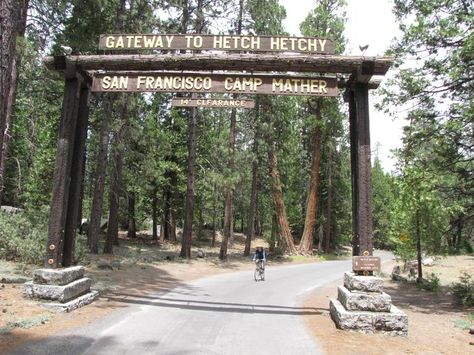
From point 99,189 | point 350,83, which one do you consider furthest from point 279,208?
point 350,83

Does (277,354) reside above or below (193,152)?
below

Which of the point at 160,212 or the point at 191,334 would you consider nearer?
the point at 191,334

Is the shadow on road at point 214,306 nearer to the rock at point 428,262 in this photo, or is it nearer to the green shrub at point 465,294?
the green shrub at point 465,294

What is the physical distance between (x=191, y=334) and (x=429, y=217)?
15515 mm

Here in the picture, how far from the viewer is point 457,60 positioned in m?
12.5

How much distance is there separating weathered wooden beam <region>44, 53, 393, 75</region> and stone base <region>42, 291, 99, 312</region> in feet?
17.7

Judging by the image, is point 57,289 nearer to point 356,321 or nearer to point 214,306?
point 214,306

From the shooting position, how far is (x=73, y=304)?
29.6 feet

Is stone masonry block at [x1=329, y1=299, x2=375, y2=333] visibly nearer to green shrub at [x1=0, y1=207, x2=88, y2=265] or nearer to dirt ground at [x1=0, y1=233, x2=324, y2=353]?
dirt ground at [x1=0, y1=233, x2=324, y2=353]

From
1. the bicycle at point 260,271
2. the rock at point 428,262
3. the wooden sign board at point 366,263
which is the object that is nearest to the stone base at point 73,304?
the wooden sign board at point 366,263

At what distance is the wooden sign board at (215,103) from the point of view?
949 centimetres

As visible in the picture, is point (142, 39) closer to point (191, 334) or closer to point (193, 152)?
point (191, 334)

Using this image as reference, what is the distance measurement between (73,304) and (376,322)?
6.29 metres

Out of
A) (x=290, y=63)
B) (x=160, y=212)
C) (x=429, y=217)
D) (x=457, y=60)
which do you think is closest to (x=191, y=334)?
(x=290, y=63)
